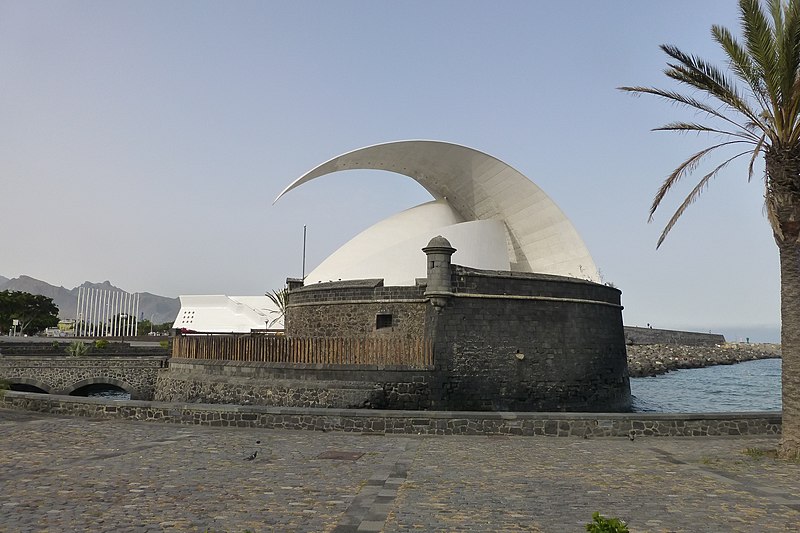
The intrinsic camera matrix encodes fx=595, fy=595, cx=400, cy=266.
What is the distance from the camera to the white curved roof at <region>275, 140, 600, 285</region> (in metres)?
25.6

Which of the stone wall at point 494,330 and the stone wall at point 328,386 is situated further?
the stone wall at point 494,330

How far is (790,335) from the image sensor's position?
1009 cm

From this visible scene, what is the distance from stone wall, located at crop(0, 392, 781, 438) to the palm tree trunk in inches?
66.9

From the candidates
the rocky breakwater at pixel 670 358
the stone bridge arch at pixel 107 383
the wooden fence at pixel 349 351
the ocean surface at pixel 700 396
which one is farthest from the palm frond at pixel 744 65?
the rocky breakwater at pixel 670 358

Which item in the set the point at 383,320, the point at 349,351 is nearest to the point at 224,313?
the point at 383,320

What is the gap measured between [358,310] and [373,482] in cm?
1142

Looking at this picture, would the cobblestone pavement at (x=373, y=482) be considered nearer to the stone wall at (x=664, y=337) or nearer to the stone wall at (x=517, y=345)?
the stone wall at (x=517, y=345)

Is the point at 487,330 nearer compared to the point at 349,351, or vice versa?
the point at 349,351

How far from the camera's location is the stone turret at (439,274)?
55.2 ft

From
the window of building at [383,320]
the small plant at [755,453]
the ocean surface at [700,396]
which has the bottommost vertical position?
the ocean surface at [700,396]

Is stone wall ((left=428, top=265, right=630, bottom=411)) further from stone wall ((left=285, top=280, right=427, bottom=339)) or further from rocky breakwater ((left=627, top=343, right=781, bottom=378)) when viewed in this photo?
rocky breakwater ((left=627, top=343, right=781, bottom=378))

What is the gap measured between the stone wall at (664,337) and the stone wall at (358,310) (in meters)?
56.9

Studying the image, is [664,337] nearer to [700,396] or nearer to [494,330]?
[700,396]

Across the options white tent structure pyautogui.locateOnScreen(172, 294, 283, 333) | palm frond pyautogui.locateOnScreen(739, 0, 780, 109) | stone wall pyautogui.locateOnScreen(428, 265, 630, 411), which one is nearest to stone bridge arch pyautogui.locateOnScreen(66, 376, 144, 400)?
stone wall pyautogui.locateOnScreen(428, 265, 630, 411)
